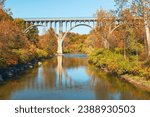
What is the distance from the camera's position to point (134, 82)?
68.2 feet

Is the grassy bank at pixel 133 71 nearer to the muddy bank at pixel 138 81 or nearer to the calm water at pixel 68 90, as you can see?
the muddy bank at pixel 138 81

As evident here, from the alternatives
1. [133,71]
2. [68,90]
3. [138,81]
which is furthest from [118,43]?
[68,90]

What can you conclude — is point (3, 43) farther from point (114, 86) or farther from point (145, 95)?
point (145, 95)

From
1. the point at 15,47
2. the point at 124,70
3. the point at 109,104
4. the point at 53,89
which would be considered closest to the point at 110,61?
the point at 124,70

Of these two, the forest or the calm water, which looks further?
the forest

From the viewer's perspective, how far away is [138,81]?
2048 cm

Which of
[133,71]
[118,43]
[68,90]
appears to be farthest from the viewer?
[118,43]

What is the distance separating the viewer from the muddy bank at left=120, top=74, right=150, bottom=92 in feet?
62.0

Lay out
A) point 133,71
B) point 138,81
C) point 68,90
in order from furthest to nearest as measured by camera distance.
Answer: point 133,71, point 138,81, point 68,90

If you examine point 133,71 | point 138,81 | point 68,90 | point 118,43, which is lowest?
point 68,90

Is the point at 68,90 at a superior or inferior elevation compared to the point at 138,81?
inferior

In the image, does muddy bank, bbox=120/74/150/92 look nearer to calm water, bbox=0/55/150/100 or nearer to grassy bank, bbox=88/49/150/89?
grassy bank, bbox=88/49/150/89

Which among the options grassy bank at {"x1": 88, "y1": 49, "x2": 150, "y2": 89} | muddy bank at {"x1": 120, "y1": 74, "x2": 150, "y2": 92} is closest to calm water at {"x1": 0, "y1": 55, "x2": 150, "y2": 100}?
muddy bank at {"x1": 120, "y1": 74, "x2": 150, "y2": 92}

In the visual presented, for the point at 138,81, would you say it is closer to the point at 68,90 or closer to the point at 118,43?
the point at 68,90
